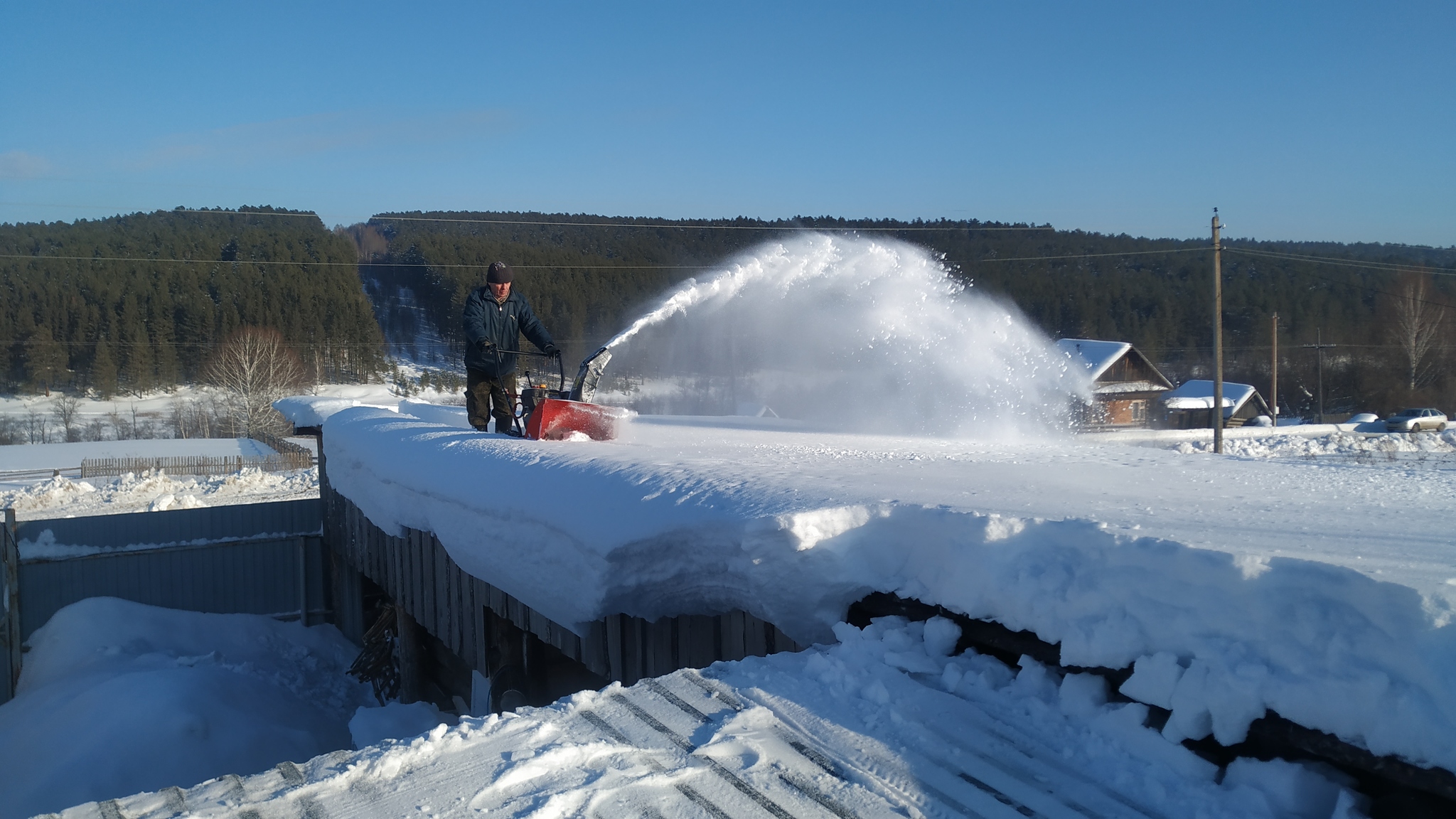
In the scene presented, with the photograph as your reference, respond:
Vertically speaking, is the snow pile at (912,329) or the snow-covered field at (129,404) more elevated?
the snow pile at (912,329)

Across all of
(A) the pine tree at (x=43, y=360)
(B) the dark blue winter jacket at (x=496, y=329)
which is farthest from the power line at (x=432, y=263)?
(B) the dark blue winter jacket at (x=496, y=329)

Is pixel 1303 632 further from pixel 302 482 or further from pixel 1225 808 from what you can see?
pixel 302 482

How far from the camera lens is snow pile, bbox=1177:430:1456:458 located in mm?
22578

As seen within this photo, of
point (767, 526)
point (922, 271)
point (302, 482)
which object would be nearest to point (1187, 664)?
point (767, 526)

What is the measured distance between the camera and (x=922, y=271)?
43.3 ft

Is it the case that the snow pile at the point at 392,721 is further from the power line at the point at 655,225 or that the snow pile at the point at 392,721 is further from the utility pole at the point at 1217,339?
the power line at the point at 655,225

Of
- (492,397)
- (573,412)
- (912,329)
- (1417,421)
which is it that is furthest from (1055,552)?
(1417,421)

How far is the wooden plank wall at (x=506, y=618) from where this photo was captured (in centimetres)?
438

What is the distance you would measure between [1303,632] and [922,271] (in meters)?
11.4

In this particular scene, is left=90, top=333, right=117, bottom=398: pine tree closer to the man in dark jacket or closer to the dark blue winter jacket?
the man in dark jacket

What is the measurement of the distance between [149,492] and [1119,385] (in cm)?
3589

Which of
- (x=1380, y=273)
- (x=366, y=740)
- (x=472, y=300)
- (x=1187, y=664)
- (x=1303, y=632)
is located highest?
(x=1380, y=273)

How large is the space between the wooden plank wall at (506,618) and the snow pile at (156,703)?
1638 millimetres

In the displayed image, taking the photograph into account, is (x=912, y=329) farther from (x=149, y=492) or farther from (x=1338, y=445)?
(x=149, y=492)
